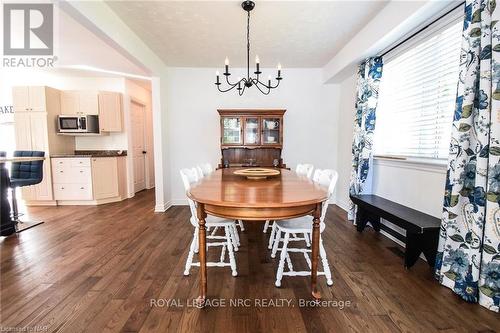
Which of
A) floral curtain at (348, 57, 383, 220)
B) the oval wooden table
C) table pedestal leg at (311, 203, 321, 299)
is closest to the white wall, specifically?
floral curtain at (348, 57, 383, 220)

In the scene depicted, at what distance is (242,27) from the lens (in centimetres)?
263

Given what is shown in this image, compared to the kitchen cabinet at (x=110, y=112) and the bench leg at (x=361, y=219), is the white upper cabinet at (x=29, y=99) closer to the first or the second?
the kitchen cabinet at (x=110, y=112)

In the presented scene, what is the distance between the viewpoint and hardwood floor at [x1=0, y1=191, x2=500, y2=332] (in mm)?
1352

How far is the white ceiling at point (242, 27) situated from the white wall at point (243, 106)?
1.57ft

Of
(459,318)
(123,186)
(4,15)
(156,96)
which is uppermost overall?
(4,15)

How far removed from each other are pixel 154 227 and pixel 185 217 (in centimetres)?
52

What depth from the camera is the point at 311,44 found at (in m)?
3.07

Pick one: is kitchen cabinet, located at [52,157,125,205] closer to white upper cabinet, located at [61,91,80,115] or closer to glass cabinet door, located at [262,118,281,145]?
white upper cabinet, located at [61,91,80,115]

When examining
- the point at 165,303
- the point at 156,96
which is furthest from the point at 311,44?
the point at 165,303

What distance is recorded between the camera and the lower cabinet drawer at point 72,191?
13.1 ft

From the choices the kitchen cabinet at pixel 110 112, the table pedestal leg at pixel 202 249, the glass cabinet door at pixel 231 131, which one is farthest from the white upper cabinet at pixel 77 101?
the table pedestal leg at pixel 202 249

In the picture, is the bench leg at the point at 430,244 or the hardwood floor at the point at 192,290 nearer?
the hardwood floor at the point at 192,290

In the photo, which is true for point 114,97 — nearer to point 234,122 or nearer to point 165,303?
point 234,122

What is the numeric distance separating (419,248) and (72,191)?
16.8 ft
